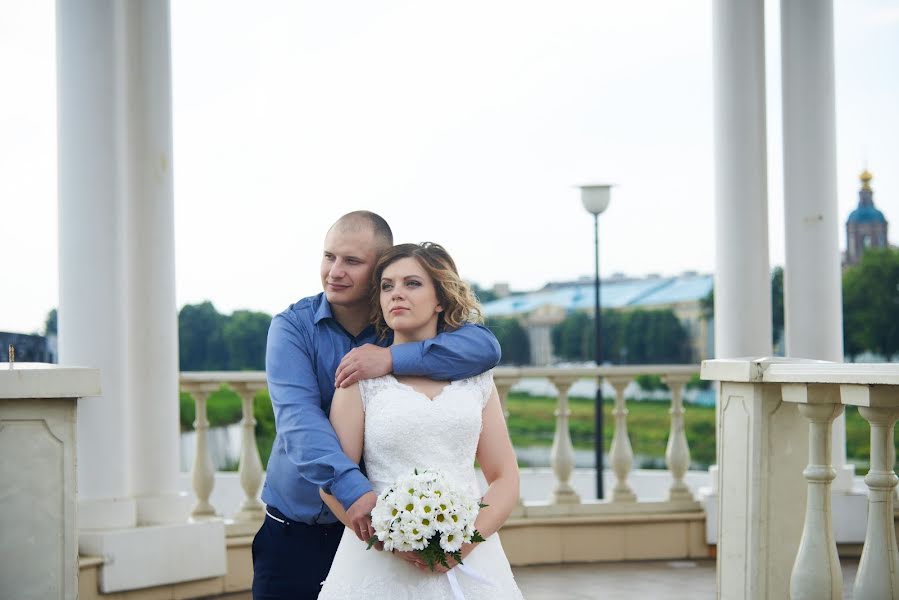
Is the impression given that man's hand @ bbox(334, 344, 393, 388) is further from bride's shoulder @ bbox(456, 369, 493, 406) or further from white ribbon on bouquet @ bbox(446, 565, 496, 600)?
white ribbon on bouquet @ bbox(446, 565, 496, 600)

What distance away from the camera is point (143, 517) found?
6.40m

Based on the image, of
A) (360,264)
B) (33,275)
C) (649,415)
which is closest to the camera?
(360,264)

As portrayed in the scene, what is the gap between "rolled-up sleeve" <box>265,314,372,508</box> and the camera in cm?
301

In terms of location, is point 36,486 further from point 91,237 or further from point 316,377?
point 91,237

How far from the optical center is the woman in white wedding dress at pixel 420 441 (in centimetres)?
311

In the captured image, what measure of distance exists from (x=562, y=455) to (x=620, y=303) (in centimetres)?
2909

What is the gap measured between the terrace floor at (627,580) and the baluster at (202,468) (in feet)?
6.42

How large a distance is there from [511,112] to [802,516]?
3099 centimetres

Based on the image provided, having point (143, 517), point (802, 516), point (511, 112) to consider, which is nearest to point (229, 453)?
point (511, 112)

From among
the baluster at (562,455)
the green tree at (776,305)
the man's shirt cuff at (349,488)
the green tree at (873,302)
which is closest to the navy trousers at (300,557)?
the man's shirt cuff at (349,488)

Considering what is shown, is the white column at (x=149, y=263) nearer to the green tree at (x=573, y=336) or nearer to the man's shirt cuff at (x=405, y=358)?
the man's shirt cuff at (x=405, y=358)

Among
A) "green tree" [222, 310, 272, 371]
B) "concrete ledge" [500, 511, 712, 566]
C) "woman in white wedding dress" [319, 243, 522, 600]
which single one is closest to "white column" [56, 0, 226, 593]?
"concrete ledge" [500, 511, 712, 566]

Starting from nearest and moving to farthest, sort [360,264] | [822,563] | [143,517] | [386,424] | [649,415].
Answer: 1. [386,424]
2. [360,264]
3. [822,563]
4. [143,517]
5. [649,415]

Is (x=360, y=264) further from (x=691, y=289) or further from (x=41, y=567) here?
(x=691, y=289)
